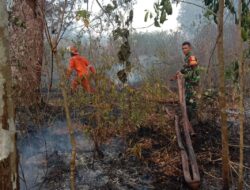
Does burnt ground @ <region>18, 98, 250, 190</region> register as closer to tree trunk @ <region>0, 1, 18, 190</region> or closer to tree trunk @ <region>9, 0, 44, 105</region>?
tree trunk @ <region>9, 0, 44, 105</region>

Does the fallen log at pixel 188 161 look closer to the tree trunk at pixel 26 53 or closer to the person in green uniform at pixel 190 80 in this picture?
the person in green uniform at pixel 190 80

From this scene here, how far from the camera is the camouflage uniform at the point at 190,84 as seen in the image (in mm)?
6508

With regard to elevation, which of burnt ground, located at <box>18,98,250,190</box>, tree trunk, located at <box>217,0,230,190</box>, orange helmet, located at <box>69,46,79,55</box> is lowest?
burnt ground, located at <box>18,98,250,190</box>

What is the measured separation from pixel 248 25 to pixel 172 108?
13.9 feet

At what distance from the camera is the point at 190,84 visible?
6.70 m

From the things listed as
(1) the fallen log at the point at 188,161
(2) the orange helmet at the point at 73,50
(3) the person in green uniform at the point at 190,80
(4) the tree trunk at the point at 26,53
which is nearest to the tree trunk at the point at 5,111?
(1) the fallen log at the point at 188,161

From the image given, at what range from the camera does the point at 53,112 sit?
24.1ft

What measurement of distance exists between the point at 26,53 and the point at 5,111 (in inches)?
173

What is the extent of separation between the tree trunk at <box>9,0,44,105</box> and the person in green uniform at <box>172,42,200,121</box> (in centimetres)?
263

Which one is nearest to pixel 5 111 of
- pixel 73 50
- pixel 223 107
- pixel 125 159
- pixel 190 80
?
pixel 223 107

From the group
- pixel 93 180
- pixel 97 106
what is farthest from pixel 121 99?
pixel 93 180

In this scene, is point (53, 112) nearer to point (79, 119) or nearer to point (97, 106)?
point (79, 119)

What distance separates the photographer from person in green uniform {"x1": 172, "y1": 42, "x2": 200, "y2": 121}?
6478mm

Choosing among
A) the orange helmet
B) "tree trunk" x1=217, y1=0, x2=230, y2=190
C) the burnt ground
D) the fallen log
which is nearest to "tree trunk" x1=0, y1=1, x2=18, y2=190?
the burnt ground
